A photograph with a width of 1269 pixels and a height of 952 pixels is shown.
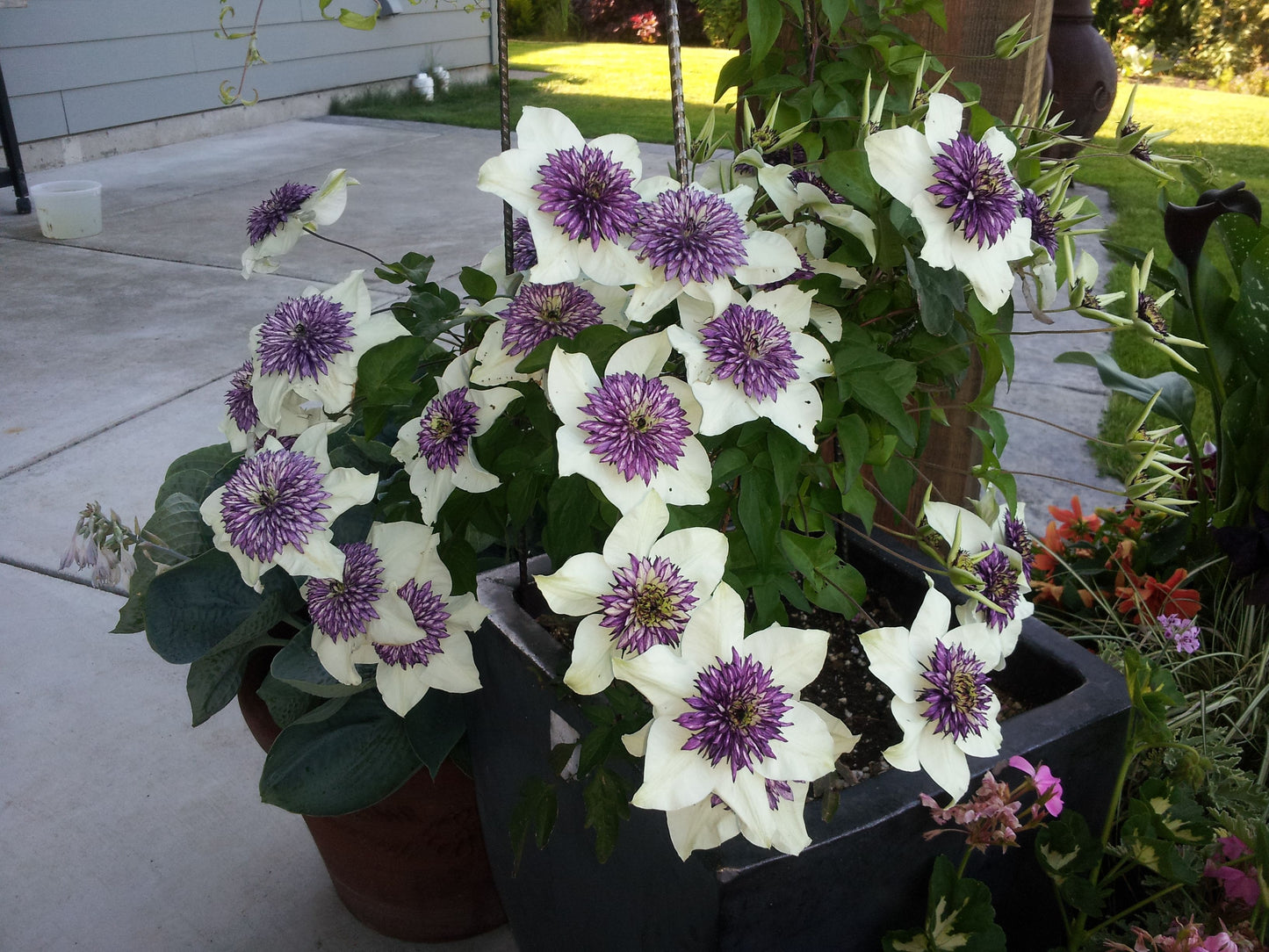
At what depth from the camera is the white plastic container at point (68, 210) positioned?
471cm

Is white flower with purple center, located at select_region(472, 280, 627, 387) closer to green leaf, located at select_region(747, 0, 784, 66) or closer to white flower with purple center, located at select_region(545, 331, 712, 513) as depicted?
white flower with purple center, located at select_region(545, 331, 712, 513)

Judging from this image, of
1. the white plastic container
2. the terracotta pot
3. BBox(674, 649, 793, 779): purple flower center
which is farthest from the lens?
the white plastic container

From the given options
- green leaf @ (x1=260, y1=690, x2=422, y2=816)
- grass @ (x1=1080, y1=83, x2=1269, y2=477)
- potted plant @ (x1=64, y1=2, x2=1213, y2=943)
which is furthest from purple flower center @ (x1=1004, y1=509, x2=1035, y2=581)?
green leaf @ (x1=260, y1=690, x2=422, y2=816)

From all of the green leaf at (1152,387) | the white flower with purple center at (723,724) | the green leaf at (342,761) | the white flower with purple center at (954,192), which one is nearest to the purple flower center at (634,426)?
the white flower with purple center at (723,724)

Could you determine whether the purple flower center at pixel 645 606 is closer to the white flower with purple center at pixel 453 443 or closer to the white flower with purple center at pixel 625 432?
the white flower with purple center at pixel 625 432

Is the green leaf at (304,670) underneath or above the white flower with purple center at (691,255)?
underneath

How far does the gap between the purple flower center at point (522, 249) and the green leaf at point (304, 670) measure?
0.48 metres

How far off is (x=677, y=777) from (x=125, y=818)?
1.45 m

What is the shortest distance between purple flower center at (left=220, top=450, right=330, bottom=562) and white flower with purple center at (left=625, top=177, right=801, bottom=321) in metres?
0.32

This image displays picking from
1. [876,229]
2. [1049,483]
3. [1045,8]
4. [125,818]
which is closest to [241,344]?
[125,818]

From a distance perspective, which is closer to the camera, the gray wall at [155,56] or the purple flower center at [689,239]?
the purple flower center at [689,239]

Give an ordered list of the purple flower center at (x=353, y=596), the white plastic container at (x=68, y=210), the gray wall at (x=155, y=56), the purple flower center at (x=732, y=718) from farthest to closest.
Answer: the gray wall at (x=155, y=56)
the white plastic container at (x=68, y=210)
the purple flower center at (x=353, y=596)
the purple flower center at (x=732, y=718)

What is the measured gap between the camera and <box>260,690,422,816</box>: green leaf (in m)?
1.28

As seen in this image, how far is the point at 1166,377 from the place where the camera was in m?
1.74
